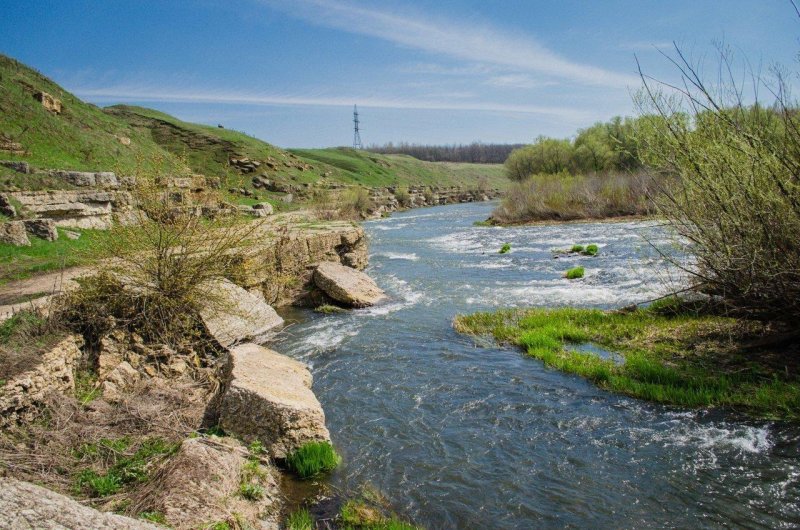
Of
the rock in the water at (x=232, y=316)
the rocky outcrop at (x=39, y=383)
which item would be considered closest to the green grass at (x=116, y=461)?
the rocky outcrop at (x=39, y=383)

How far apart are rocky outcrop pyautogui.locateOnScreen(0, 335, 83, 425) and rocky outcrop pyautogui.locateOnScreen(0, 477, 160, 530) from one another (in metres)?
3.54

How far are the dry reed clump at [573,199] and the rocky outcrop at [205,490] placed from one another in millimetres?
37658

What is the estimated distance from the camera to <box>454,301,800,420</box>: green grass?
286 inches

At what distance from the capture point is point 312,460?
595cm

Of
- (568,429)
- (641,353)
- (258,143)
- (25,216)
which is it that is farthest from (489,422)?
(258,143)

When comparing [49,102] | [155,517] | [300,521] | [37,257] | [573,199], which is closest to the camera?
[155,517]

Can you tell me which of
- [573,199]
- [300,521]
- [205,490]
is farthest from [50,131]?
[573,199]

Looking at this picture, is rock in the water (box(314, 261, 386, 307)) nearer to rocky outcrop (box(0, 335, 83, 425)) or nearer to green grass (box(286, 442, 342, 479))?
rocky outcrop (box(0, 335, 83, 425))

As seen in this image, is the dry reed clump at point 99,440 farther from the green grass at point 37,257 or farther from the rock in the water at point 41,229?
the rock in the water at point 41,229

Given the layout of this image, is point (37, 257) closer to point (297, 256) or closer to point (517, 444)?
point (297, 256)

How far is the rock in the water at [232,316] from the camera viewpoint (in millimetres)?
9695

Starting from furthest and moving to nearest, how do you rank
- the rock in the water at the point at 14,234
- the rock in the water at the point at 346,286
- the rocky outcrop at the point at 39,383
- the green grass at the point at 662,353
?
the rock in the water at the point at 346,286, the rock in the water at the point at 14,234, the green grass at the point at 662,353, the rocky outcrop at the point at 39,383

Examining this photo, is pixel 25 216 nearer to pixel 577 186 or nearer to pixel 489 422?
pixel 489 422

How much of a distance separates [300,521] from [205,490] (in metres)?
1.00
